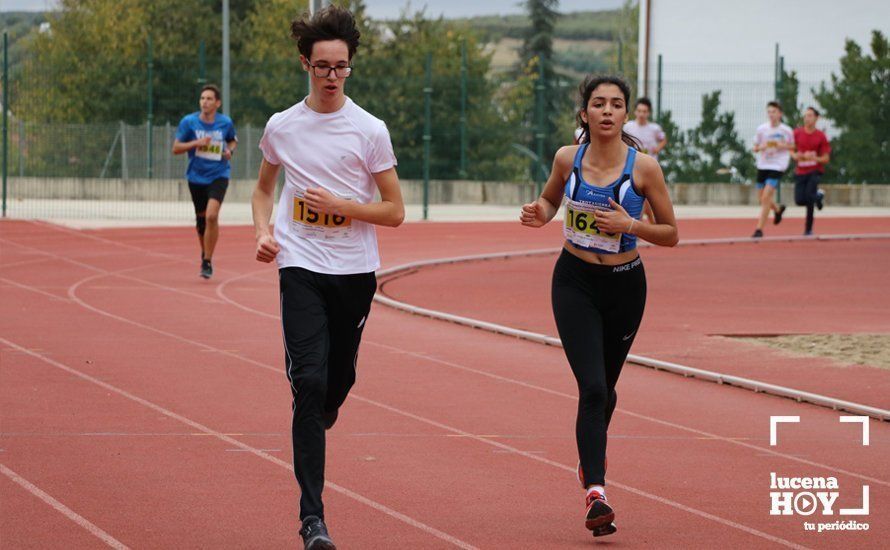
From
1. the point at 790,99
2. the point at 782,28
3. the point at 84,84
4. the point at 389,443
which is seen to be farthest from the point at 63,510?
the point at 782,28

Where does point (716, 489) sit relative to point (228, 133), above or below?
below

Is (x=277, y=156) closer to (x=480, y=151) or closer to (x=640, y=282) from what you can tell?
(x=640, y=282)

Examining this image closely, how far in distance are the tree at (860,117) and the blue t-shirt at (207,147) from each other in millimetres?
19895

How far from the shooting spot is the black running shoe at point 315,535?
18.6 feet

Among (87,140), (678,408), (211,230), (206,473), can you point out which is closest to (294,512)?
(206,473)

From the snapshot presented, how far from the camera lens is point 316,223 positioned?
6.22 m

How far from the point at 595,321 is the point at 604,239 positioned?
35 cm

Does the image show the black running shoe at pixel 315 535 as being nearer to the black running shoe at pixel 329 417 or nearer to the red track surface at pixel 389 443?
the red track surface at pixel 389 443

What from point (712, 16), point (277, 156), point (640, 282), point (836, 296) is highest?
point (712, 16)

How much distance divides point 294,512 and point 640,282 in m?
1.77

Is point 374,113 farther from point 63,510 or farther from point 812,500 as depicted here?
point 63,510

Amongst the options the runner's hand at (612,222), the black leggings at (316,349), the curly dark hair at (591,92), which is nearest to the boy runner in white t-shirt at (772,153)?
the curly dark hair at (591,92)

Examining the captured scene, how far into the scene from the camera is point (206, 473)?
7.30 meters

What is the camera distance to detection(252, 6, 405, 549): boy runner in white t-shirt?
6152 millimetres
